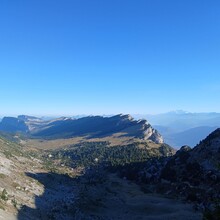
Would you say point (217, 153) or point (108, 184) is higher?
point (217, 153)

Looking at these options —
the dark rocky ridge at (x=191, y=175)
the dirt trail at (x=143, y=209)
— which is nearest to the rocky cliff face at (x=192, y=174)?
the dark rocky ridge at (x=191, y=175)

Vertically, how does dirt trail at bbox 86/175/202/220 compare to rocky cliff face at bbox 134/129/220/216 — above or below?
below

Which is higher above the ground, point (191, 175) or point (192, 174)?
point (192, 174)

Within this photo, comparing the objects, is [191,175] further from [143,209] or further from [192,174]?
[143,209]

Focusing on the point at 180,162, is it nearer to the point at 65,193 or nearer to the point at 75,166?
the point at 65,193

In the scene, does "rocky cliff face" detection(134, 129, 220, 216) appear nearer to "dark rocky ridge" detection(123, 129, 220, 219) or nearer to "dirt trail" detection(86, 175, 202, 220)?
"dark rocky ridge" detection(123, 129, 220, 219)

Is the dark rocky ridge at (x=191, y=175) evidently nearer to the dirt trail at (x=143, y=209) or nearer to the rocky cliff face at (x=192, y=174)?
the rocky cliff face at (x=192, y=174)

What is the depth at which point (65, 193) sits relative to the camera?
9031 cm

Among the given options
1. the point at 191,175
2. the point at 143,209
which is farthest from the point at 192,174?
the point at 143,209

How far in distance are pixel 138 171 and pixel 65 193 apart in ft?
164

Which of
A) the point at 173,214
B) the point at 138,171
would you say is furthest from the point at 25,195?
the point at 138,171

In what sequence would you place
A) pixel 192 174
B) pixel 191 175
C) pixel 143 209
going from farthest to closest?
pixel 192 174 < pixel 191 175 < pixel 143 209

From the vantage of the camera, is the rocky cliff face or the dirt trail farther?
the rocky cliff face

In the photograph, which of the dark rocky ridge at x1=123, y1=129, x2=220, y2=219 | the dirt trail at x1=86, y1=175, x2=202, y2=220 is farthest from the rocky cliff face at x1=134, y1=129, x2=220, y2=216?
the dirt trail at x1=86, y1=175, x2=202, y2=220
